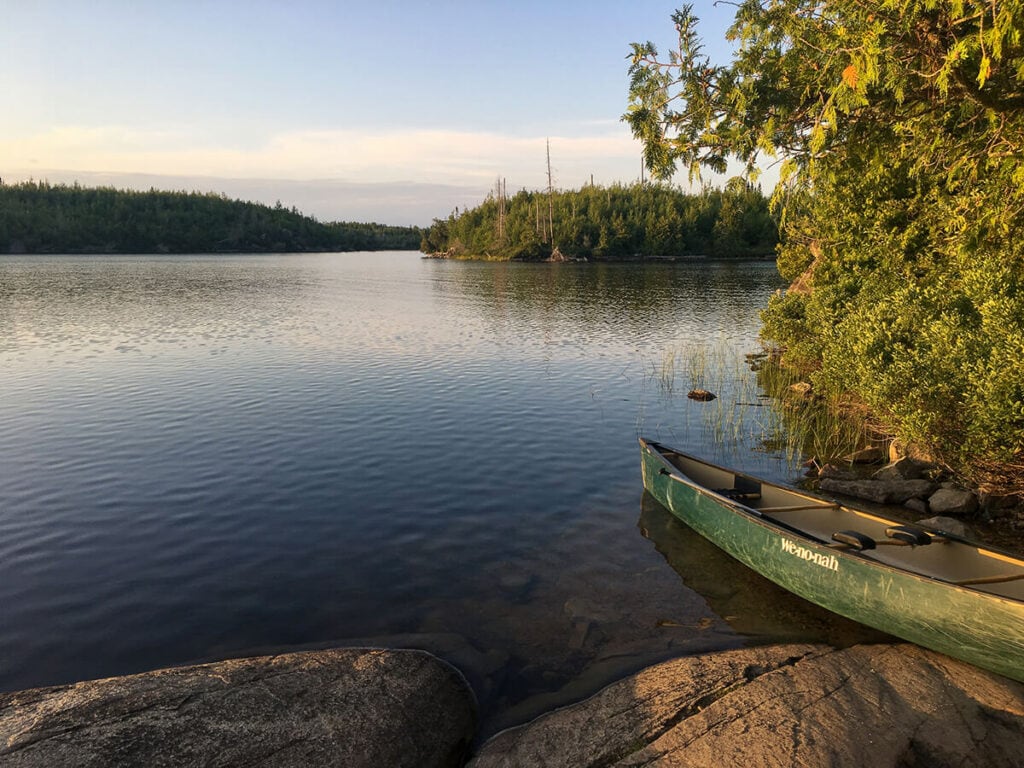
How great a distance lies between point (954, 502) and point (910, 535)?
595cm

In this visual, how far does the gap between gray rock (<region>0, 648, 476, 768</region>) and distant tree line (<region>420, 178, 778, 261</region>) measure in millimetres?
146211

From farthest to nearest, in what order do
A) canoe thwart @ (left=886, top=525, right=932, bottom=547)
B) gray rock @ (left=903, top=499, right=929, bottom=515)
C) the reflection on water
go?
1. gray rock @ (left=903, top=499, right=929, bottom=515)
2. the reflection on water
3. canoe thwart @ (left=886, top=525, right=932, bottom=547)

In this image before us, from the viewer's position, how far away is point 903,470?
57.3 feet

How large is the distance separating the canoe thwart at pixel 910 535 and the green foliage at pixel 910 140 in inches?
188

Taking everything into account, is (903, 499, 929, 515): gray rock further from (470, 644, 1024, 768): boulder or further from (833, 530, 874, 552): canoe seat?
(470, 644, 1024, 768): boulder

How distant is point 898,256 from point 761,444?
13.2 meters

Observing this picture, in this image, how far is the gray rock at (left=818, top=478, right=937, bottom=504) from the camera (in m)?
15.9

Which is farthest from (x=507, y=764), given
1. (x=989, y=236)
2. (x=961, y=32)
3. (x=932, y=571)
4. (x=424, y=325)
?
(x=424, y=325)

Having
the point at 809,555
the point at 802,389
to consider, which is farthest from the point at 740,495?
the point at 802,389

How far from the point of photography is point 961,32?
11953 millimetres

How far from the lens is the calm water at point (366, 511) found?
34.8ft

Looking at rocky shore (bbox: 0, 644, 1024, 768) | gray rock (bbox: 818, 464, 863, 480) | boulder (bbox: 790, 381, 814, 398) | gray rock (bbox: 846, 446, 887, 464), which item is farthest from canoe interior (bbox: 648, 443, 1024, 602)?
boulder (bbox: 790, 381, 814, 398)

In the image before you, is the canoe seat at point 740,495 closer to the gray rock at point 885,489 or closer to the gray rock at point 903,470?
the gray rock at point 885,489

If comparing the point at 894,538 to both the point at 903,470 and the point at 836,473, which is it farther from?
the point at 903,470
